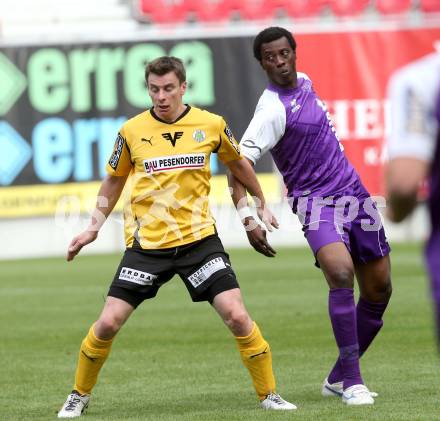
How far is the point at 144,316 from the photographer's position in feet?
41.7

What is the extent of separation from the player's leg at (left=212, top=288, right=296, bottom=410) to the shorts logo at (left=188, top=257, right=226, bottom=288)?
0.13 metres

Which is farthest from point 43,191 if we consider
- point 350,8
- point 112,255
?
point 350,8

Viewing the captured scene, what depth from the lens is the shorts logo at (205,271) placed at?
6.95 meters

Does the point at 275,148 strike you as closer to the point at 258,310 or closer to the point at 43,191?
the point at 258,310

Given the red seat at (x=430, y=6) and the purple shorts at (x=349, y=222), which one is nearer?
the purple shorts at (x=349, y=222)

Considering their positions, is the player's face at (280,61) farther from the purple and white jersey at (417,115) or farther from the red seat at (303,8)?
the red seat at (303,8)

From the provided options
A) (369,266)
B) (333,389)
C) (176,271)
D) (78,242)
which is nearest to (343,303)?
(369,266)

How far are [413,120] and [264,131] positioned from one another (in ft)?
12.6

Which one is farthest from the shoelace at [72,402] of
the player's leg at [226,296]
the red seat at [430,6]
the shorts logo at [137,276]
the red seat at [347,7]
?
the red seat at [430,6]

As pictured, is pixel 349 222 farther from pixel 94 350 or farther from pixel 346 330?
pixel 94 350

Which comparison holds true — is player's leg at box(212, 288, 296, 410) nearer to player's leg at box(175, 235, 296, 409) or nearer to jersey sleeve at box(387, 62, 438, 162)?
player's leg at box(175, 235, 296, 409)

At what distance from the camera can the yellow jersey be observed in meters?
6.96

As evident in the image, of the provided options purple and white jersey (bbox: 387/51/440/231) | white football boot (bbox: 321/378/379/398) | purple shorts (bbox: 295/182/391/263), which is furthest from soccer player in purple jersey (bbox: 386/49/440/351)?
white football boot (bbox: 321/378/379/398)

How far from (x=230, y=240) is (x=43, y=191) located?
147 inches
